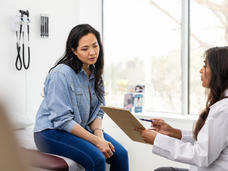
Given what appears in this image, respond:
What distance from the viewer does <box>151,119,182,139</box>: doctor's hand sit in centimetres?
161

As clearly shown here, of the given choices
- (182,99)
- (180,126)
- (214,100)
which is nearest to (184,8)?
(182,99)

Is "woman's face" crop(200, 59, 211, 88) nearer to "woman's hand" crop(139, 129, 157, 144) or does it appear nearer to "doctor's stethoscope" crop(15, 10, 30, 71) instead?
"woman's hand" crop(139, 129, 157, 144)

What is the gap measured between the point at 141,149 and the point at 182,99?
604 mm

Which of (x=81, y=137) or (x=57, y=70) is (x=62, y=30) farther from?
(x=81, y=137)

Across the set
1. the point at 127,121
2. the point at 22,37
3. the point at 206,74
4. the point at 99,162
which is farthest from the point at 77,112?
the point at 22,37

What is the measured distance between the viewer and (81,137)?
185 cm

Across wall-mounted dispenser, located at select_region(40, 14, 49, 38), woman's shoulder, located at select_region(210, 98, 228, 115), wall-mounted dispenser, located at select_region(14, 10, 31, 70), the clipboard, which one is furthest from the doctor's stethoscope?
woman's shoulder, located at select_region(210, 98, 228, 115)

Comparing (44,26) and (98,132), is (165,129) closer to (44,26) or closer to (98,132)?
(98,132)

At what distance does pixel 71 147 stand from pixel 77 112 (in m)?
0.24

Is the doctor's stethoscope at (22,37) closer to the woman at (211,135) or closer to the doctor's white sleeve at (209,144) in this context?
the woman at (211,135)

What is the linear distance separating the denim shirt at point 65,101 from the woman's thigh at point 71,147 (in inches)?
1.7

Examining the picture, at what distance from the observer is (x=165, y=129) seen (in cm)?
163

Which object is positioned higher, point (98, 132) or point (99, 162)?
point (98, 132)

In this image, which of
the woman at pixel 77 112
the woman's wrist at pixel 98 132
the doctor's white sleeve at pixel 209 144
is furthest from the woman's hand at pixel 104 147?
the doctor's white sleeve at pixel 209 144
